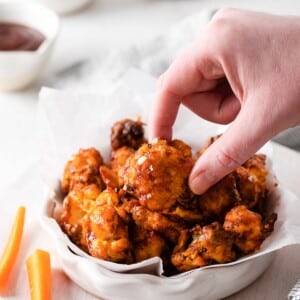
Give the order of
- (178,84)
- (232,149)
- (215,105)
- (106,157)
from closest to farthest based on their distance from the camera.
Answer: (232,149) < (178,84) < (215,105) < (106,157)

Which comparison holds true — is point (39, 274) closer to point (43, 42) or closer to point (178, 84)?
point (178, 84)

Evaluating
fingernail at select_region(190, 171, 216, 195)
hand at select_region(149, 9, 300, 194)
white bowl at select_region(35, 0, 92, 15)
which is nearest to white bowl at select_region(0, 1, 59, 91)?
white bowl at select_region(35, 0, 92, 15)

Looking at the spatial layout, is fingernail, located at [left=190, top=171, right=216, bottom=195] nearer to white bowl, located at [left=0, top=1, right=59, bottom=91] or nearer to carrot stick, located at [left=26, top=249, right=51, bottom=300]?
carrot stick, located at [left=26, top=249, right=51, bottom=300]

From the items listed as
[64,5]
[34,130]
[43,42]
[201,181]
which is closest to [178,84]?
[201,181]

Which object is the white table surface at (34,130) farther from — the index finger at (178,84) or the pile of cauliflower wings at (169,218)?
the index finger at (178,84)

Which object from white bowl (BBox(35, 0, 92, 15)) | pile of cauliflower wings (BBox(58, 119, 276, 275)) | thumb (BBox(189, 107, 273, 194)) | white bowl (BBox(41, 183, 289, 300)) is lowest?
Result: white bowl (BBox(35, 0, 92, 15))

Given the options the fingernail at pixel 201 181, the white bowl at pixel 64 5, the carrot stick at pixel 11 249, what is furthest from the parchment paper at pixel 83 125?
the white bowl at pixel 64 5
